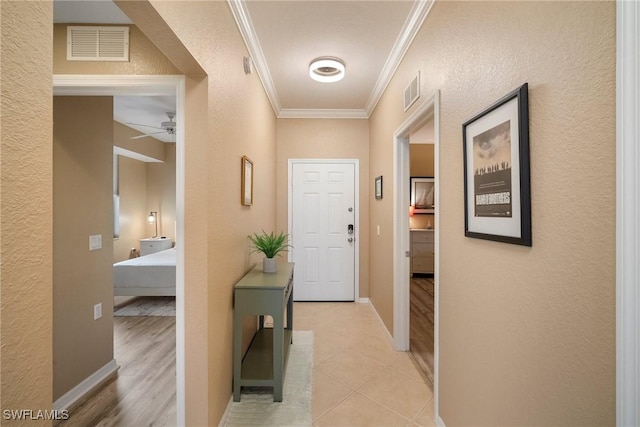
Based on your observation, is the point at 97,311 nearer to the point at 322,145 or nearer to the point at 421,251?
the point at 322,145

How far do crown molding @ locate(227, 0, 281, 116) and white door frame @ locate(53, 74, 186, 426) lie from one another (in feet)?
2.46

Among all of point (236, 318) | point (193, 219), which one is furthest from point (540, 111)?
point (236, 318)

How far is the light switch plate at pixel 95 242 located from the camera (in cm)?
218

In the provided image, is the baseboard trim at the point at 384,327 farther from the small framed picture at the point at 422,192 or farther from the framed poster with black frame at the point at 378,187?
the small framed picture at the point at 422,192

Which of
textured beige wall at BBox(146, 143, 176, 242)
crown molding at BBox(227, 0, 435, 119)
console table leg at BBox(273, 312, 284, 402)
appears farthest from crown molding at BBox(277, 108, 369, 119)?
textured beige wall at BBox(146, 143, 176, 242)

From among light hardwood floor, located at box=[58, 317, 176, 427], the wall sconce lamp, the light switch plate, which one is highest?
the wall sconce lamp

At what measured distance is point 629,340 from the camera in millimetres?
662

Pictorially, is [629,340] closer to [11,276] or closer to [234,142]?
[11,276]

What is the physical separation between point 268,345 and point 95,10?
102 inches

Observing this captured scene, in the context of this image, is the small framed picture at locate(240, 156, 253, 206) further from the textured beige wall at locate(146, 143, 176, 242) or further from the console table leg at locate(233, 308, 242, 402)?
the textured beige wall at locate(146, 143, 176, 242)

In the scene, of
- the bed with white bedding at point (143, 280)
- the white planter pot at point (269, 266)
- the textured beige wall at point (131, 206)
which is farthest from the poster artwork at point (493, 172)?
the textured beige wall at point (131, 206)

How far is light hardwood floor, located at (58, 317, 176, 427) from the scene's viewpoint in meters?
1.81

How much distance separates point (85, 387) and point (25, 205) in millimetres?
2285

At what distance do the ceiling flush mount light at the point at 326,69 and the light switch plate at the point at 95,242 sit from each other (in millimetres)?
2406
